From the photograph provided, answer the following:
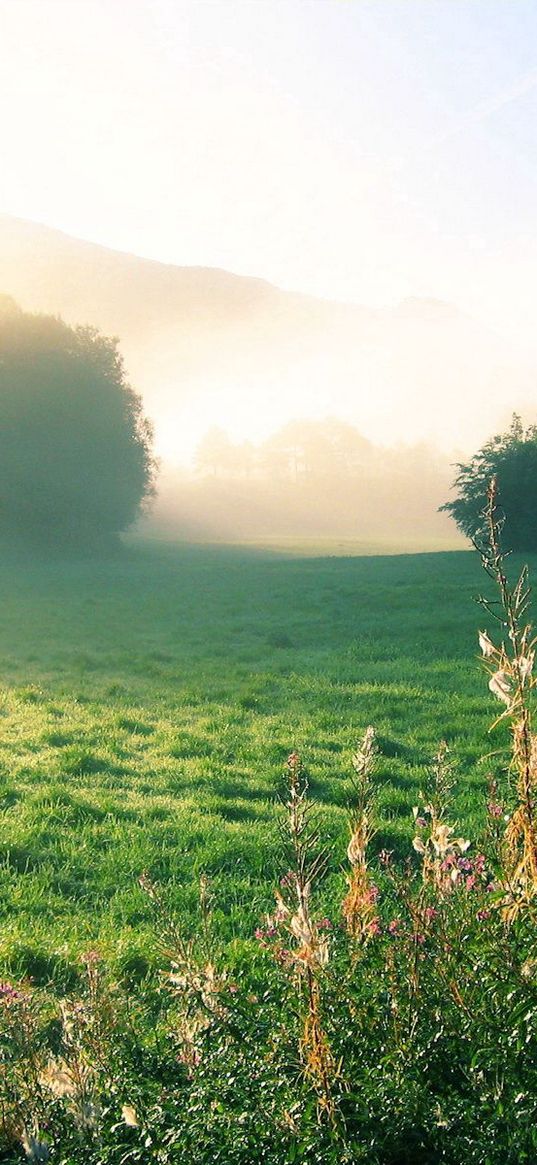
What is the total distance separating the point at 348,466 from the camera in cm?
13100

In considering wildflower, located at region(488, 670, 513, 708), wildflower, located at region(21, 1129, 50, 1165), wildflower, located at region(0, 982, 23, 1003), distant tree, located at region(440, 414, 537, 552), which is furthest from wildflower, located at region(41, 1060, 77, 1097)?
distant tree, located at region(440, 414, 537, 552)

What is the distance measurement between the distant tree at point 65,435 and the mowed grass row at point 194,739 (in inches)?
953

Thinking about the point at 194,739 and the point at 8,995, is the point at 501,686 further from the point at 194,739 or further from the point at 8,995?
the point at 194,739

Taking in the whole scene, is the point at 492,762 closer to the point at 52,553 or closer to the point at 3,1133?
the point at 3,1133

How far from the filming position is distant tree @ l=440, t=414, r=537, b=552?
42062mm

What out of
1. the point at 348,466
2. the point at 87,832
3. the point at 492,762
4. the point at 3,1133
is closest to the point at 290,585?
the point at 492,762

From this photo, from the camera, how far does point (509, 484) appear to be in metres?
43.5

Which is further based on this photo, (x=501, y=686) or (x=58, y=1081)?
(x=58, y=1081)

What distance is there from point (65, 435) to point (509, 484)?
2896cm

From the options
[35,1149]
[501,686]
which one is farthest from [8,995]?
[501,686]

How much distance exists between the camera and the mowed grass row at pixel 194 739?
23.4 ft

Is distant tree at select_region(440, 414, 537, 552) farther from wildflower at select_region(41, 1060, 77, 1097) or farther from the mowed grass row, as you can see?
wildflower at select_region(41, 1060, 77, 1097)

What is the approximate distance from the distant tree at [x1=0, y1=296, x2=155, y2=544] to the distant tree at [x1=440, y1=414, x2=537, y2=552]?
2359 centimetres

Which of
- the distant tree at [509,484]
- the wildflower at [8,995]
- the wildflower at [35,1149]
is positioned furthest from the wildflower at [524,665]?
the distant tree at [509,484]
